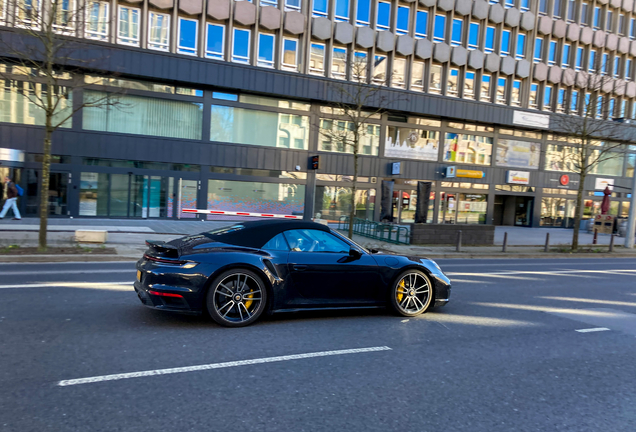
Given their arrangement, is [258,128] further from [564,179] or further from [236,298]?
[564,179]

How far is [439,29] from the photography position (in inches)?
1197

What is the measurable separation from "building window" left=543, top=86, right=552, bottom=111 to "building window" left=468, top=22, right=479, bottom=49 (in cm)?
660

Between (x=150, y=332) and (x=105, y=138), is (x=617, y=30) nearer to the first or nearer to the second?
(x=105, y=138)

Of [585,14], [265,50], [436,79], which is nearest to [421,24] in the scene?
[436,79]

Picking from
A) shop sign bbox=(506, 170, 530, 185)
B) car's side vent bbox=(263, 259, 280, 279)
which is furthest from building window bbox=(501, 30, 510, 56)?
car's side vent bbox=(263, 259, 280, 279)

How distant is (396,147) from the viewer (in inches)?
1182

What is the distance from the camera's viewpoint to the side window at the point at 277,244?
19.9ft

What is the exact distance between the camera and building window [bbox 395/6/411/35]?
28984mm

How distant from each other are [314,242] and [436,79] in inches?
1053

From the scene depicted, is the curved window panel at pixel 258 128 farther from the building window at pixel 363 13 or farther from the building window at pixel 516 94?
the building window at pixel 516 94

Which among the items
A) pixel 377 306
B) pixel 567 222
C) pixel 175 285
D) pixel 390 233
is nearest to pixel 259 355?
pixel 175 285

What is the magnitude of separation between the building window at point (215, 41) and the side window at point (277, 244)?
20.7 meters

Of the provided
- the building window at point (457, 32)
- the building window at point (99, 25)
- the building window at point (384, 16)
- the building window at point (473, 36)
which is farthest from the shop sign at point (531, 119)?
the building window at point (99, 25)

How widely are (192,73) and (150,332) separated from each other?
2052 cm
